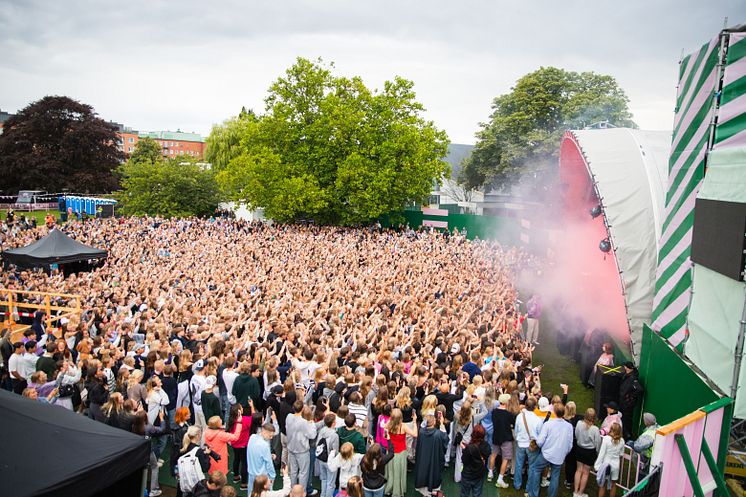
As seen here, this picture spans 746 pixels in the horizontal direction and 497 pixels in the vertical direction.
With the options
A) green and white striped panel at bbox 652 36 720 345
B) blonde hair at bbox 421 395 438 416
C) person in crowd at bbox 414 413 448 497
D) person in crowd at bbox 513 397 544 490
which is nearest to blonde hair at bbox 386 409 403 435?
person in crowd at bbox 414 413 448 497

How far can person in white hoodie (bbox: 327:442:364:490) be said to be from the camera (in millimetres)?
5354

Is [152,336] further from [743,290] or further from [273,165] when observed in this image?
[273,165]

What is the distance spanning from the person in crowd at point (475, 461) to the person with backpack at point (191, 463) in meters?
2.92

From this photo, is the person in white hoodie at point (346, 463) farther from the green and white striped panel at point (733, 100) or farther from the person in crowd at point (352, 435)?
the green and white striped panel at point (733, 100)

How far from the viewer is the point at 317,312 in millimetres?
11344

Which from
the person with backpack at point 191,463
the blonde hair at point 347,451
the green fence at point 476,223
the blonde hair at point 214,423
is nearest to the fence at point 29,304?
the blonde hair at point 214,423

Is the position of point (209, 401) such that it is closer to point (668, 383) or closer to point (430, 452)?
point (430, 452)

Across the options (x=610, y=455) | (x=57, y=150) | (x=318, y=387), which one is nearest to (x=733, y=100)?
(x=610, y=455)

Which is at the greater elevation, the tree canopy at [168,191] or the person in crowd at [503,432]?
the tree canopy at [168,191]

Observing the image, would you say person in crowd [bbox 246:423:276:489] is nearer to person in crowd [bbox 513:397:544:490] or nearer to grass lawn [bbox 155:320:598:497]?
grass lawn [bbox 155:320:598:497]

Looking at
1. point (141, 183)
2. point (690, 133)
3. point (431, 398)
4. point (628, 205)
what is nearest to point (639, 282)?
point (628, 205)

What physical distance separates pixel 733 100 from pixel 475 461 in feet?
17.3

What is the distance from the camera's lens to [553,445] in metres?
6.20

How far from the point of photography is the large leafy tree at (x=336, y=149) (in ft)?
83.8
